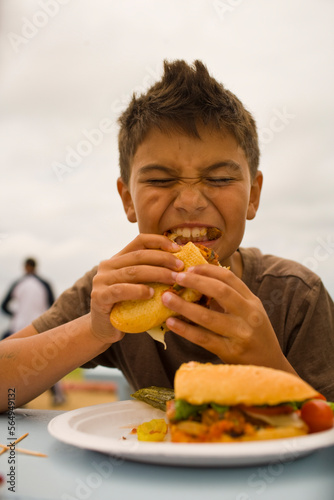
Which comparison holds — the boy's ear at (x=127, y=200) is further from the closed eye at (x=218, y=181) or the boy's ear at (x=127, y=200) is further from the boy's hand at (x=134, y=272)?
the boy's hand at (x=134, y=272)

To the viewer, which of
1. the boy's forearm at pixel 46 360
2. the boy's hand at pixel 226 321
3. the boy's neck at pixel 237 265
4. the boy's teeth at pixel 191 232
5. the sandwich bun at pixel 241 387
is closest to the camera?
the sandwich bun at pixel 241 387

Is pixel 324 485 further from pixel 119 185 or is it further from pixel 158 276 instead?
pixel 119 185

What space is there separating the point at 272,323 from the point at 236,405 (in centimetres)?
140

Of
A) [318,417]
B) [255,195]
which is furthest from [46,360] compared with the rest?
[255,195]

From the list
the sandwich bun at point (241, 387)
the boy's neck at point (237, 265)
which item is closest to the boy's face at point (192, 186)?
the boy's neck at point (237, 265)

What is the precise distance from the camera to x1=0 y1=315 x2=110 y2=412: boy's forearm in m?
1.98

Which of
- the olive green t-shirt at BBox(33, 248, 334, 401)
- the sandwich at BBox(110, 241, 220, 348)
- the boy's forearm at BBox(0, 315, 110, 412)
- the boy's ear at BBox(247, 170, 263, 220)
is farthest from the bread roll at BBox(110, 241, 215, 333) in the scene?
the boy's ear at BBox(247, 170, 263, 220)

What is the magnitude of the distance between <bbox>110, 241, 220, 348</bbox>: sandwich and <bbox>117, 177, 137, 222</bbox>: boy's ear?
1083 millimetres

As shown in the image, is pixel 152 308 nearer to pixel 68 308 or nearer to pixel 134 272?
pixel 134 272

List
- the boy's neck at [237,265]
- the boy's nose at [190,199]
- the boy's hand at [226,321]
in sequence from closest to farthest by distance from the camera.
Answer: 1. the boy's hand at [226,321]
2. the boy's nose at [190,199]
3. the boy's neck at [237,265]

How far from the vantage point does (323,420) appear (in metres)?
1.16

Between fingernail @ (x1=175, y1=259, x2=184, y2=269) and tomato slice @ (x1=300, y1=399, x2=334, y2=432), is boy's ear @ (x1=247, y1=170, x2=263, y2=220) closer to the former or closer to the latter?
fingernail @ (x1=175, y1=259, x2=184, y2=269)

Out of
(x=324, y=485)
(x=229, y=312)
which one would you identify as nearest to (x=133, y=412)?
A: (x=229, y=312)

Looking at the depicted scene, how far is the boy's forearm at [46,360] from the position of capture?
198 centimetres
